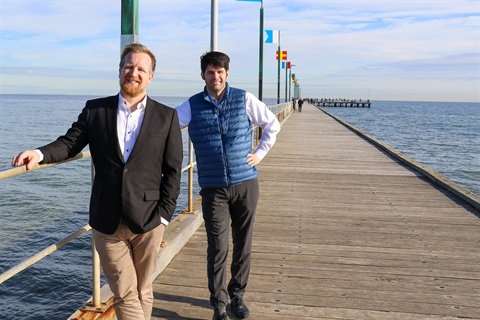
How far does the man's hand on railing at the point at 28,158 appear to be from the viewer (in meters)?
2.22

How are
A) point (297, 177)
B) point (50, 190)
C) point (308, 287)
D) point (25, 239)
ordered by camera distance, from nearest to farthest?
point (308, 287) → point (297, 177) → point (25, 239) → point (50, 190)

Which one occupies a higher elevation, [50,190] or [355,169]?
[355,169]

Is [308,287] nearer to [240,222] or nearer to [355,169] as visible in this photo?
[240,222]

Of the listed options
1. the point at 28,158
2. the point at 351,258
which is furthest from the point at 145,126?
the point at 351,258

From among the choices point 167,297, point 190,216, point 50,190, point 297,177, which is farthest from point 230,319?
point 50,190

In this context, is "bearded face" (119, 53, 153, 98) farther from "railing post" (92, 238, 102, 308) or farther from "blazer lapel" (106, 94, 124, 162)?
"railing post" (92, 238, 102, 308)

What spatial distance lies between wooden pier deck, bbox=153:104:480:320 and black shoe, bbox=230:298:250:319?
112 mm

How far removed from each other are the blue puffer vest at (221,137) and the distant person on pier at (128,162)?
65 centimetres

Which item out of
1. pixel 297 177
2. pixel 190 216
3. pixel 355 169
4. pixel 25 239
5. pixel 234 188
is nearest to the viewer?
pixel 234 188

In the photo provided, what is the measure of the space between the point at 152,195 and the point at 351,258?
8.90ft

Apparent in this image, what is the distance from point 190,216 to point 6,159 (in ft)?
62.2

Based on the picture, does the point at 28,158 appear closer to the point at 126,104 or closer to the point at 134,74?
the point at 126,104

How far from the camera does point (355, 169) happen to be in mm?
10086

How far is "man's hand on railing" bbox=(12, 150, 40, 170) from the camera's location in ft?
7.27
